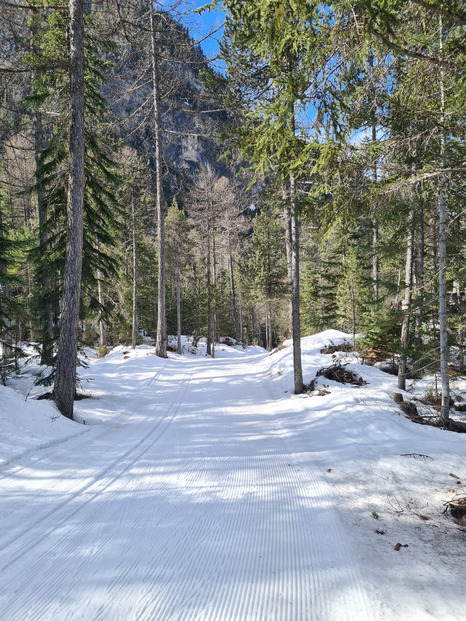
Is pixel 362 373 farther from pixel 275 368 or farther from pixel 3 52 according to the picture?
pixel 3 52

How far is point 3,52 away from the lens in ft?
19.1

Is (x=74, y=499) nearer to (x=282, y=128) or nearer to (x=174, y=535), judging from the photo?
(x=174, y=535)

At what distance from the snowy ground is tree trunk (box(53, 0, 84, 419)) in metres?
0.52

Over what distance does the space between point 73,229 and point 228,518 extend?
581cm

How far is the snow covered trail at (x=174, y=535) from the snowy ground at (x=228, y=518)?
0.01 metres

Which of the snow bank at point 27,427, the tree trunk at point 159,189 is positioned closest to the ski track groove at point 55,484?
the snow bank at point 27,427

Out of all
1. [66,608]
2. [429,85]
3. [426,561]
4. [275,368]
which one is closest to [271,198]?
[429,85]

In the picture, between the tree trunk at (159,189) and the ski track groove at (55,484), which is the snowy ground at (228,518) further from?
the tree trunk at (159,189)

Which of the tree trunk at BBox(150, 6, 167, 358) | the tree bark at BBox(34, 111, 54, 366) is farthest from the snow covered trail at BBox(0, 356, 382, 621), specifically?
the tree trunk at BBox(150, 6, 167, 358)

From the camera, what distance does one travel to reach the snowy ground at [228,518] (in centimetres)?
204

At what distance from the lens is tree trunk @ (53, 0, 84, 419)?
5.76m

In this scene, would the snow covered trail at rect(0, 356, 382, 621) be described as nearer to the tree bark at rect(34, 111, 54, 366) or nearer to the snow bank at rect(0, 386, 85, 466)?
the snow bank at rect(0, 386, 85, 466)

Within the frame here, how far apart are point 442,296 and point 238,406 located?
5313 millimetres

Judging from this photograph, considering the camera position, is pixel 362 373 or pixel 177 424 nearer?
pixel 177 424
